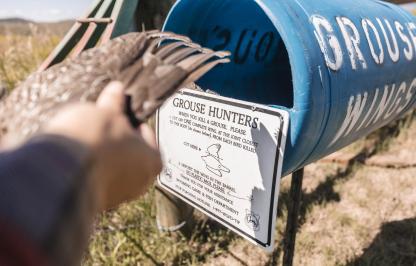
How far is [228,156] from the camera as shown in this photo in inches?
51.2

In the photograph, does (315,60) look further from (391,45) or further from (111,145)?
(111,145)

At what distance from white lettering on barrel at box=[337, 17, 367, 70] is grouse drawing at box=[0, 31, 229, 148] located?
439mm

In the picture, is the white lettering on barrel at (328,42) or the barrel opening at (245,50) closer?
the white lettering on barrel at (328,42)

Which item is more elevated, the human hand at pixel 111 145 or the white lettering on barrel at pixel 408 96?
the human hand at pixel 111 145

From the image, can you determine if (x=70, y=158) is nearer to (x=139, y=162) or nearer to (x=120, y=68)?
(x=139, y=162)

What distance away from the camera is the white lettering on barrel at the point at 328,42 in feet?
3.52

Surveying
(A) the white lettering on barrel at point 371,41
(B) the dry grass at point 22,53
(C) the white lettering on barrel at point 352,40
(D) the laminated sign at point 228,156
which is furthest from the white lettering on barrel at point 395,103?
(B) the dry grass at point 22,53

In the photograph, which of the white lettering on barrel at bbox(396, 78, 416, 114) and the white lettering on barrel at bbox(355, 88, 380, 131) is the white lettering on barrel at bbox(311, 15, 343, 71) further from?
the white lettering on barrel at bbox(396, 78, 416, 114)

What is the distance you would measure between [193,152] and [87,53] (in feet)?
2.02

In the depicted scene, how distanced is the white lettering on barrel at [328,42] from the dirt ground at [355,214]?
0.89m

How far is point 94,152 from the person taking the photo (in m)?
0.52

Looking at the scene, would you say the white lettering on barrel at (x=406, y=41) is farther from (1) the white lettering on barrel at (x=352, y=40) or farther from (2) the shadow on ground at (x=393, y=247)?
(2) the shadow on ground at (x=393, y=247)

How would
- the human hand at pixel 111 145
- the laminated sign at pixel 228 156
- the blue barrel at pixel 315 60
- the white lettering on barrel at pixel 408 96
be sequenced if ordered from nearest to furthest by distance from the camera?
1. the human hand at pixel 111 145
2. the blue barrel at pixel 315 60
3. the laminated sign at pixel 228 156
4. the white lettering on barrel at pixel 408 96

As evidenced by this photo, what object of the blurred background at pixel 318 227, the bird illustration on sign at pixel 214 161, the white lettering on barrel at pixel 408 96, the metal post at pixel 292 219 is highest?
the white lettering on barrel at pixel 408 96
